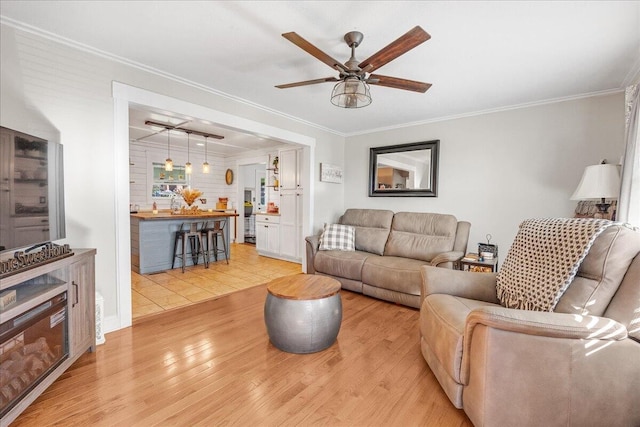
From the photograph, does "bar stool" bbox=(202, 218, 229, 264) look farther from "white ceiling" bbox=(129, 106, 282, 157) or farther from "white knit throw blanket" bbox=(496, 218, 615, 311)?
"white knit throw blanket" bbox=(496, 218, 615, 311)

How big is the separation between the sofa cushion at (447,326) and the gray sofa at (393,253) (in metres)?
1.03

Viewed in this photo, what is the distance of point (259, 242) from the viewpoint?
233 inches

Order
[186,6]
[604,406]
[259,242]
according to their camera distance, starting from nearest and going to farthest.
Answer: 1. [604,406]
2. [186,6]
3. [259,242]

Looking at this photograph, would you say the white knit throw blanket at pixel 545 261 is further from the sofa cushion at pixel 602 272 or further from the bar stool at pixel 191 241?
the bar stool at pixel 191 241

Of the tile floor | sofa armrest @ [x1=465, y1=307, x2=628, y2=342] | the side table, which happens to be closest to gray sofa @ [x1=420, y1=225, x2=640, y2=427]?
sofa armrest @ [x1=465, y1=307, x2=628, y2=342]

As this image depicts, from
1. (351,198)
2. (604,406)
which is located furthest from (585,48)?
(351,198)

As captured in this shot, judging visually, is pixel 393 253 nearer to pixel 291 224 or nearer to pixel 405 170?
pixel 405 170

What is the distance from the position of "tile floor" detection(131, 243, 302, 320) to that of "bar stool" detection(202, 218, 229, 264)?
0.67ft

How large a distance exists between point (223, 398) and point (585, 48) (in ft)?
11.8

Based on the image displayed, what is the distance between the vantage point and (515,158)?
3.46 metres

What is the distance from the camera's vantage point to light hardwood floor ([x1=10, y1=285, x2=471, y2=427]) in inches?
59.4

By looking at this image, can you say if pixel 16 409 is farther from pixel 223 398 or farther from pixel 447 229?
pixel 447 229

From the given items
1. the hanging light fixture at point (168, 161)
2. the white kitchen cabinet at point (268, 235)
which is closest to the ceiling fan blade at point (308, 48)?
the white kitchen cabinet at point (268, 235)

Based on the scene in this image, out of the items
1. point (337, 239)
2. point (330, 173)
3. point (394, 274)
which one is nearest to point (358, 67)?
point (394, 274)
